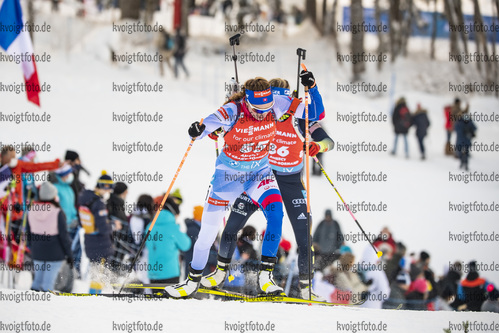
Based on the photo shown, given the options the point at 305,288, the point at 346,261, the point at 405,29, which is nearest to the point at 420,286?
the point at 346,261

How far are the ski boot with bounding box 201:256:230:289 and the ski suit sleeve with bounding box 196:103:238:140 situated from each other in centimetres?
153

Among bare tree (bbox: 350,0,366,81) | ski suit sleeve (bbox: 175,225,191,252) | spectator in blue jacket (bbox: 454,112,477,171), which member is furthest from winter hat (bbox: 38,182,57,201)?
bare tree (bbox: 350,0,366,81)

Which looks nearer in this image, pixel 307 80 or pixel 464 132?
pixel 307 80

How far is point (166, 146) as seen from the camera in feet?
52.1

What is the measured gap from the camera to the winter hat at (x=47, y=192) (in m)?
7.25

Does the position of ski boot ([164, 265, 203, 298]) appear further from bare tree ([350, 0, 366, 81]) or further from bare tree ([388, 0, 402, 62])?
bare tree ([388, 0, 402, 62])

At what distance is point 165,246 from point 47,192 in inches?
61.3

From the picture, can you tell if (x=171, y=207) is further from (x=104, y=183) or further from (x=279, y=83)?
(x=279, y=83)

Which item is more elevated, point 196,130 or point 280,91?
point 280,91

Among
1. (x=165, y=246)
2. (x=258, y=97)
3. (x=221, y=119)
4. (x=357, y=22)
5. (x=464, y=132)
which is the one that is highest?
(x=357, y=22)

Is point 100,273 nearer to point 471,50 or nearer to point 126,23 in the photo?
point 126,23

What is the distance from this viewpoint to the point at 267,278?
21.2 ft

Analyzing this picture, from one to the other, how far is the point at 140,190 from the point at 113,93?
630cm

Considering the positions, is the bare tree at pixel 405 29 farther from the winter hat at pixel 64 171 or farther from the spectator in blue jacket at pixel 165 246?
the spectator in blue jacket at pixel 165 246
